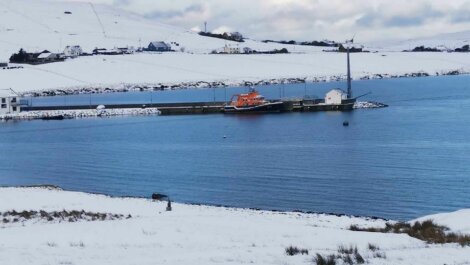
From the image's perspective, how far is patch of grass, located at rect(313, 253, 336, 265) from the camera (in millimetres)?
8414

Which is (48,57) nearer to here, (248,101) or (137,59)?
(137,59)

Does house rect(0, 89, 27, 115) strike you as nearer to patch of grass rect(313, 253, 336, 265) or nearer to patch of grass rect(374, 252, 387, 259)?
patch of grass rect(374, 252, 387, 259)

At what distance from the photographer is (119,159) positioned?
30438 mm

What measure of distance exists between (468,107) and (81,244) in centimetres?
4631

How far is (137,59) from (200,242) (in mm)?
87545

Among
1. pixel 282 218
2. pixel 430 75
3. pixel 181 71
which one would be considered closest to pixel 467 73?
pixel 430 75

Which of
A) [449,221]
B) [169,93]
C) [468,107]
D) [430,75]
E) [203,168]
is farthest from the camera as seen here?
[430,75]

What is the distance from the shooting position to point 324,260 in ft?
27.9

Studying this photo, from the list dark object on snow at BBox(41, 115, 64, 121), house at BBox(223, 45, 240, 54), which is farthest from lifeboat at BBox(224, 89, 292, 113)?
house at BBox(223, 45, 240, 54)

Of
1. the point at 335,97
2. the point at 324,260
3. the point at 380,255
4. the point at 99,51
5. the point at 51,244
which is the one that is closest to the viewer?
the point at 324,260

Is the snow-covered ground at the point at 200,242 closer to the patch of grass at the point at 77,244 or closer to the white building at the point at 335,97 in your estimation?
the patch of grass at the point at 77,244

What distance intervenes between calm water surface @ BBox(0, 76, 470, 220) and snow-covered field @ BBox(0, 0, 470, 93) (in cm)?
3511

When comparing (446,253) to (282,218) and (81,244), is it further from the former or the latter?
(282,218)

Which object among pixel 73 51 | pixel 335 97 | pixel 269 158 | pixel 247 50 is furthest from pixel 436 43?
pixel 269 158
